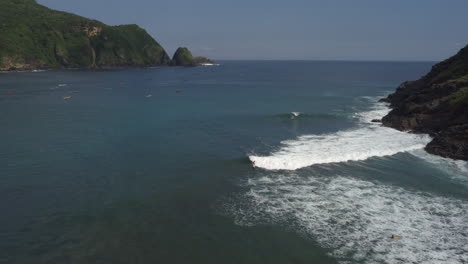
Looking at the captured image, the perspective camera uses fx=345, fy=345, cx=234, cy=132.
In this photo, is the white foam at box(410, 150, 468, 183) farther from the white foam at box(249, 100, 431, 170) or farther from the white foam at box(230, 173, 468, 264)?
the white foam at box(230, 173, 468, 264)

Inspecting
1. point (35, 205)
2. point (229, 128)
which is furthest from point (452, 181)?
point (35, 205)

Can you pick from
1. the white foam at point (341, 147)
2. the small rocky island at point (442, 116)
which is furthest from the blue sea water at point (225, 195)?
the small rocky island at point (442, 116)

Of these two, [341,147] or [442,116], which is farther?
[442,116]

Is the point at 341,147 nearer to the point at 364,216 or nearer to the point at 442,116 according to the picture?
the point at 442,116

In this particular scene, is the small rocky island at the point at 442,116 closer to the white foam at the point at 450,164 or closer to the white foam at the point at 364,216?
the white foam at the point at 450,164

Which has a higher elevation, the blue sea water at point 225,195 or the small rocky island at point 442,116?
the small rocky island at point 442,116

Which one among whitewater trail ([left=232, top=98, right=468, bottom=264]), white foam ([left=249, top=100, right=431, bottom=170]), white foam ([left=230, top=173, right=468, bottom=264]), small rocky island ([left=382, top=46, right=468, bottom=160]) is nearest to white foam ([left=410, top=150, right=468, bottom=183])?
whitewater trail ([left=232, top=98, right=468, bottom=264])

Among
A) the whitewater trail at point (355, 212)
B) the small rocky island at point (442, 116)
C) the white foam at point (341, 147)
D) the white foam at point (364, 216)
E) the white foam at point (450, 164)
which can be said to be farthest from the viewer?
the small rocky island at point (442, 116)

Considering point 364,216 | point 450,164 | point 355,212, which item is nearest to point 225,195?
point 355,212
